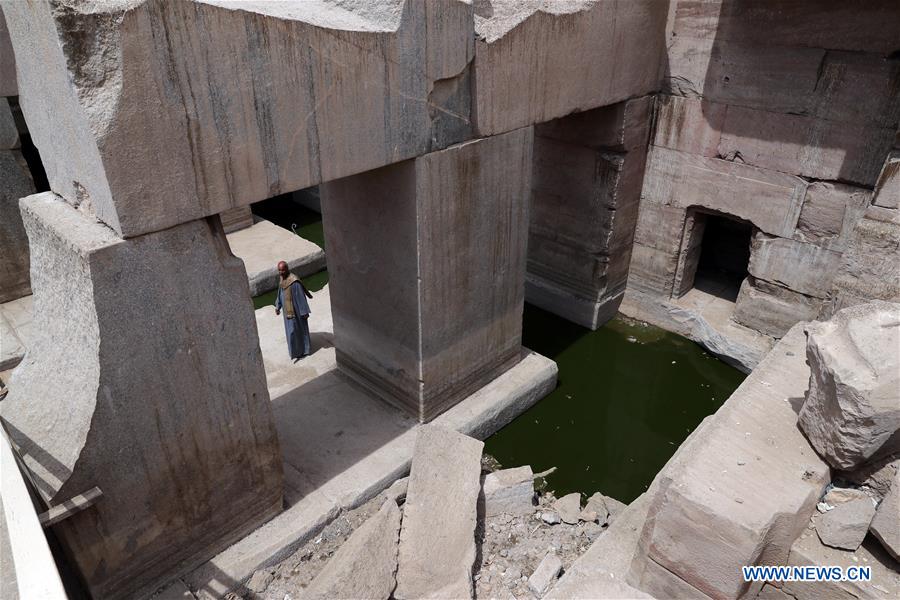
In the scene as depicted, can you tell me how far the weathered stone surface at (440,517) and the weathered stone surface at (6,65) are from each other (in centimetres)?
514

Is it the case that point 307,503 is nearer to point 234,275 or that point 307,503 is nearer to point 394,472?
point 394,472

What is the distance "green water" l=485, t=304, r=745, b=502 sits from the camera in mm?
5113

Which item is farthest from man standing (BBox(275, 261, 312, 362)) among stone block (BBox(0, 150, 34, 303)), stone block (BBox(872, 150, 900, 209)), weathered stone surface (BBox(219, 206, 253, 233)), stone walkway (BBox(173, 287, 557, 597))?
stone block (BBox(872, 150, 900, 209))

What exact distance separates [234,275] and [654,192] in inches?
185

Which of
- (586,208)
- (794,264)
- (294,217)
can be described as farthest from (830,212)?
(294,217)

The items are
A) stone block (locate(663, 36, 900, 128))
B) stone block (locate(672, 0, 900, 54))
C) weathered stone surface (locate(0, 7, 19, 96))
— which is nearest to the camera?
stone block (locate(672, 0, 900, 54))

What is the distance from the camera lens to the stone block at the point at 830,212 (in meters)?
5.30

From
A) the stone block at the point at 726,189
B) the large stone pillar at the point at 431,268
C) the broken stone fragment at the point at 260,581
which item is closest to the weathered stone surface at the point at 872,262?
the stone block at the point at 726,189

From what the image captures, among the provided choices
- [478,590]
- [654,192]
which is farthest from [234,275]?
[654,192]

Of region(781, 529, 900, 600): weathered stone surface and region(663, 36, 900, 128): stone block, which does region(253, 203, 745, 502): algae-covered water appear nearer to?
region(781, 529, 900, 600): weathered stone surface

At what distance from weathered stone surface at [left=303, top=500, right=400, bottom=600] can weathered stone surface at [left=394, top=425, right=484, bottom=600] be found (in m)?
0.07

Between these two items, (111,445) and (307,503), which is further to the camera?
(307,503)

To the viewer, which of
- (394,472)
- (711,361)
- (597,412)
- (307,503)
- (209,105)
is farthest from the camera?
(711,361)

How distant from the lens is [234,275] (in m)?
3.32
